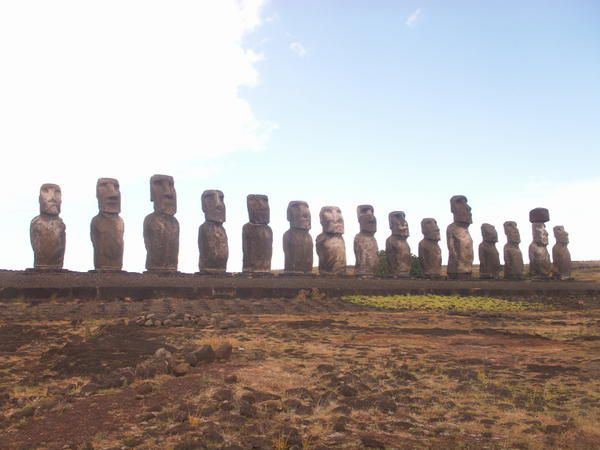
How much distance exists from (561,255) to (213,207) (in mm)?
15884

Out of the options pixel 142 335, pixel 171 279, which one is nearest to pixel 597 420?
pixel 142 335

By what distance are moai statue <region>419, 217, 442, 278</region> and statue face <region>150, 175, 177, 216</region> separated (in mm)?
9266

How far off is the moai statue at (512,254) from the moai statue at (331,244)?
788 cm

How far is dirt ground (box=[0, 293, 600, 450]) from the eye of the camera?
4.43 meters

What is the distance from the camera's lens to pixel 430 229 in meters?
21.5

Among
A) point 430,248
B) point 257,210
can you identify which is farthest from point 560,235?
point 257,210

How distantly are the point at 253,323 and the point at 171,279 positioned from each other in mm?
4995

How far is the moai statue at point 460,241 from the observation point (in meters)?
22.0

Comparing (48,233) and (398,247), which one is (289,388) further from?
(398,247)

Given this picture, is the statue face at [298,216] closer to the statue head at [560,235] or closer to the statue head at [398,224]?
the statue head at [398,224]

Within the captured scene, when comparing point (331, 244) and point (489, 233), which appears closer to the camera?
point (331, 244)

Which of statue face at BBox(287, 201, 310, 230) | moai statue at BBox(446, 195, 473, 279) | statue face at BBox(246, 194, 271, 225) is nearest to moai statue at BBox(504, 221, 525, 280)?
moai statue at BBox(446, 195, 473, 279)

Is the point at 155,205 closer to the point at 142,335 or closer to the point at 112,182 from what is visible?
the point at 112,182

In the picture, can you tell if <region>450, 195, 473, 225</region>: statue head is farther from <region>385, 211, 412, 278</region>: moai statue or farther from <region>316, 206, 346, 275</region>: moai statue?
<region>316, 206, 346, 275</region>: moai statue
